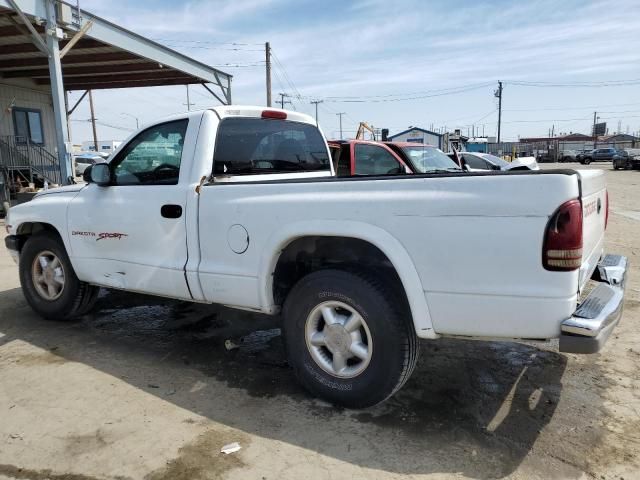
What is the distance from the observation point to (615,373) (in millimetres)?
3754

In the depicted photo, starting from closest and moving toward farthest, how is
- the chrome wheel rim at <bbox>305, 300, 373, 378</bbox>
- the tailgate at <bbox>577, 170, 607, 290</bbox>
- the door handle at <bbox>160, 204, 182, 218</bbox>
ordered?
the tailgate at <bbox>577, 170, 607, 290</bbox> → the chrome wheel rim at <bbox>305, 300, 373, 378</bbox> → the door handle at <bbox>160, 204, 182, 218</bbox>

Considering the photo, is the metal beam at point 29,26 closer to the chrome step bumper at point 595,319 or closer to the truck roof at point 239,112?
the truck roof at point 239,112

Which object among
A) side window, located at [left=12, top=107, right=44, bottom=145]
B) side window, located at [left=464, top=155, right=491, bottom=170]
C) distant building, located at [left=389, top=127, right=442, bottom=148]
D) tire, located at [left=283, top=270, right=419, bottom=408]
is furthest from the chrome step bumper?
distant building, located at [left=389, top=127, right=442, bottom=148]

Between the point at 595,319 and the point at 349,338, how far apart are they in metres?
1.36

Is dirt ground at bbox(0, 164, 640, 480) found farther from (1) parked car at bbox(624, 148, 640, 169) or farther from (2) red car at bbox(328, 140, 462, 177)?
(1) parked car at bbox(624, 148, 640, 169)

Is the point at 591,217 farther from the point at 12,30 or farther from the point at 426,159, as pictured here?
the point at 12,30

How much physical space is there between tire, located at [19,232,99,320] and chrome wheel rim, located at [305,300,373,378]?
2.79 meters

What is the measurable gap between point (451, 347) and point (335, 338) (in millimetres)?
1557

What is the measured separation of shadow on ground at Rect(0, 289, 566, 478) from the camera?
2.87 m

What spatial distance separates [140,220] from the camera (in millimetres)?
4059

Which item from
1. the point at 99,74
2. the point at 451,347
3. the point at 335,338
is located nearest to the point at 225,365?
the point at 335,338

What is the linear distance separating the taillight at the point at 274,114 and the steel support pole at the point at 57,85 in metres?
10.0

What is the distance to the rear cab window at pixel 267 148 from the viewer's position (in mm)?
3995

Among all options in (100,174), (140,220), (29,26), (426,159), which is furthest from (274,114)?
(29,26)
